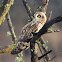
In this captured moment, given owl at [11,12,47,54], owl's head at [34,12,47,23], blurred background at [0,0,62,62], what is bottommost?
owl at [11,12,47,54]

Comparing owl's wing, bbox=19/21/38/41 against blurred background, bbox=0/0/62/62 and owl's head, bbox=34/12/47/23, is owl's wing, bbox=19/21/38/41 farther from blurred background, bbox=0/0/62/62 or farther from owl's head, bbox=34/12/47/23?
blurred background, bbox=0/0/62/62

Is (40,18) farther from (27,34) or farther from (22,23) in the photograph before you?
(22,23)

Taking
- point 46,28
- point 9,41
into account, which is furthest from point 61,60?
point 46,28

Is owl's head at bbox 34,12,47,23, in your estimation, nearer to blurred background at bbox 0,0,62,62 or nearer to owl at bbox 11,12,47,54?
→ owl at bbox 11,12,47,54

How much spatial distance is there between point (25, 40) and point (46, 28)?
2.31 feet

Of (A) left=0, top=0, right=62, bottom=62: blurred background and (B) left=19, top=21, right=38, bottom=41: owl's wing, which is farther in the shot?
(A) left=0, top=0, right=62, bottom=62: blurred background

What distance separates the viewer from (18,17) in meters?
6.68

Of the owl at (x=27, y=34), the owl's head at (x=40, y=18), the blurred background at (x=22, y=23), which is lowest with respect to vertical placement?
the owl at (x=27, y=34)

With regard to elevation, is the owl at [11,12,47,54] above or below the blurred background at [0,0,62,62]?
below

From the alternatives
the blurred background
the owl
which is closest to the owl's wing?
the owl

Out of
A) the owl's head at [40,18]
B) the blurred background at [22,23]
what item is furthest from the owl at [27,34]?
the blurred background at [22,23]

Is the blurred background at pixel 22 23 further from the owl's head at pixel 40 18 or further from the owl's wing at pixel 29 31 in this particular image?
the owl's wing at pixel 29 31

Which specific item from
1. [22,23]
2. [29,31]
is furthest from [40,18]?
[22,23]

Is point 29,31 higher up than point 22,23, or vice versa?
point 22,23
